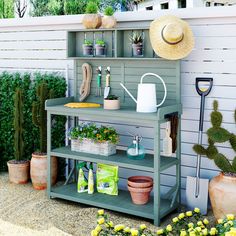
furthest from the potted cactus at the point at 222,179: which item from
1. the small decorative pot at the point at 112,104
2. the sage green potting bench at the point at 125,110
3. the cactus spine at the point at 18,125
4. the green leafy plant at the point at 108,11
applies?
the cactus spine at the point at 18,125

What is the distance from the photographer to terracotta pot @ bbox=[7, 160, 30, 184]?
19.0ft

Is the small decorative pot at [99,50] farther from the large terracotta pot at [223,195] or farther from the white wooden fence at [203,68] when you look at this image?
the large terracotta pot at [223,195]

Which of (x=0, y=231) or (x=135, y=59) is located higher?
(x=135, y=59)

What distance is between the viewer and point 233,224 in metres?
3.57

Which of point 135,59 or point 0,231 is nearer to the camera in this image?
point 0,231

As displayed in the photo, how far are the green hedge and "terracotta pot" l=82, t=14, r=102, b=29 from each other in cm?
88

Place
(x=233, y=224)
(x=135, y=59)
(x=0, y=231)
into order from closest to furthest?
(x=233, y=224)
(x=0, y=231)
(x=135, y=59)

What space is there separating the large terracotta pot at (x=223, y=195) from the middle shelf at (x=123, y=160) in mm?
498

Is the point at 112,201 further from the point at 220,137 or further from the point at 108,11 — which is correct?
the point at 108,11

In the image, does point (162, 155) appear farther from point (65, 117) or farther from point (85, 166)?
point (65, 117)

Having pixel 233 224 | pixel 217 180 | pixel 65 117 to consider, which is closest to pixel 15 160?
pixel 65 117

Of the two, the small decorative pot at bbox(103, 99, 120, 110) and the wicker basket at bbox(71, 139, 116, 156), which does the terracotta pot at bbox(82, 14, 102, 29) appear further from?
the wicker basket at bbox(71, 139, 116, 156)

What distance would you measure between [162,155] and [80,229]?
3.93ft

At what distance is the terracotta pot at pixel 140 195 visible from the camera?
184 inches
